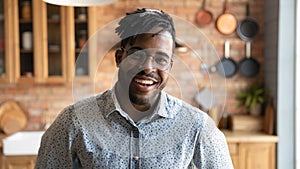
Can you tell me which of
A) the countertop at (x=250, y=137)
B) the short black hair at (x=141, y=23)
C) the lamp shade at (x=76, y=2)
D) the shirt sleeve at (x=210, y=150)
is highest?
the lamp shade at (x=76, y=2)

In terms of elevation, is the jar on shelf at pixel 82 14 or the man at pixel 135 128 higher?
the jar on shelf at pixel 82 14

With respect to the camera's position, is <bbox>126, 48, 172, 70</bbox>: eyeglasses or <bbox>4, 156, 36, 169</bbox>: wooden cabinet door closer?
<bbox>126, 48, 172, 70</bbox>: eyeglasses

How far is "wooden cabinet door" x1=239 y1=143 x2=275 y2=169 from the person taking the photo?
2.53 metres

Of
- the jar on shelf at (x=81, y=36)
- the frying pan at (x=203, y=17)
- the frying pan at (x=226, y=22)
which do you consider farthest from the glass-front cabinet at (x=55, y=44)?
the frying pan at (x=226, y=22)

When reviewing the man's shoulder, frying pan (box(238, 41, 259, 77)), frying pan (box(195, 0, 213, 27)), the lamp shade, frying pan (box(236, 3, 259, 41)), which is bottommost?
the man's shoulder

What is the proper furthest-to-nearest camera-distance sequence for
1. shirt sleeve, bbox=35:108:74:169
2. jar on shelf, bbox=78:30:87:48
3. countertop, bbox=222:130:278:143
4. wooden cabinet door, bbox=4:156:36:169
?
jar on shelf, bbox=78:30:87:48, countertop, bbox=222:130:278:143, wooden cabinet door, bbox=4:156:36:169, shirt sleeve, bbox=35:108:74:169

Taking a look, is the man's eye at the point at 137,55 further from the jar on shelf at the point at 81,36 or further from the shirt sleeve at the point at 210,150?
the jar on shelf at the point at 81,36

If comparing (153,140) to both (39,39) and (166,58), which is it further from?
(39,39)

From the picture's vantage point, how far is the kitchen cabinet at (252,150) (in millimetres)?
2512

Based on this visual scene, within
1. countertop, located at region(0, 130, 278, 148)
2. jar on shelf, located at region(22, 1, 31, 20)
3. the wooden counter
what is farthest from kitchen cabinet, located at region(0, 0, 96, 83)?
the wooden counter

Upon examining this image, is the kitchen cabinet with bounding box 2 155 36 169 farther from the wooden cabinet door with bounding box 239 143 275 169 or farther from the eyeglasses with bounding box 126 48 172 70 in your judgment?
the eyeglasses with bounding box 126 48 172 70

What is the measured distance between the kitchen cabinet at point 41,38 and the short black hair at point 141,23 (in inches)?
75.1

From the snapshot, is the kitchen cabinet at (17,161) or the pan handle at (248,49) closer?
the kitchen cabinet at (17,161)

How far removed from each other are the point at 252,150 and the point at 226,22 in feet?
3.07
